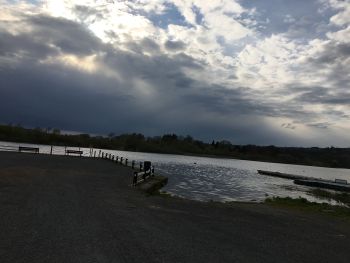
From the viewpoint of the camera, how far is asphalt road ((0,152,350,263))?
29.0 feet

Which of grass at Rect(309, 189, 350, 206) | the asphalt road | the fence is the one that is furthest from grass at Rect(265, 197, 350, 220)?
grass at Rect(309, 189, 350, 206)

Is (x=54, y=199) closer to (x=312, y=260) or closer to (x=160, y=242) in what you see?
(x=160, y=242)

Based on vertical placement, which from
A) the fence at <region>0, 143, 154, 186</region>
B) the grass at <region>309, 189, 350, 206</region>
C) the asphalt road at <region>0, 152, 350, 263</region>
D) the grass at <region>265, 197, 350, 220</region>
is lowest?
the grass at <region>309, 189, 350, 206</region>

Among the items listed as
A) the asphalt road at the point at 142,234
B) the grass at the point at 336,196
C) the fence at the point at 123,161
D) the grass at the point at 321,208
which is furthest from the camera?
the grass at the point at 336,196

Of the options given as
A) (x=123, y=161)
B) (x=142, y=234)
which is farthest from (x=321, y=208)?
(x=123, y=161)

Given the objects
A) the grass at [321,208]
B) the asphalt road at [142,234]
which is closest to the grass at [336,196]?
the grass at [321,208]

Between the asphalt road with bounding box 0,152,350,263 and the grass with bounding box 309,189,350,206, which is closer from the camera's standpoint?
the asphalt road with bounding box 0,152,350,263

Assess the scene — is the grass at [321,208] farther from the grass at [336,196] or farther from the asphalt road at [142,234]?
the grass at [336,196]

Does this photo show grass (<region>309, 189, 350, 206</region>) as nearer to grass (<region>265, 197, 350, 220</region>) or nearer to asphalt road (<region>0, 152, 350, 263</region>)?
grass (<region>265, 197, 350, 220</region>)

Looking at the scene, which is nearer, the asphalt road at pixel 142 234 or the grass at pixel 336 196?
the asphalt road at pixel 142 234

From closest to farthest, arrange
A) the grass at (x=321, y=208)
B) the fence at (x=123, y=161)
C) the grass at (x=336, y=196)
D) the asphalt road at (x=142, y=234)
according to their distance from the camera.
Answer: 1. the asphalt road at (x=142, y=234)
2. the grass at (x=321, y=208)
3. the fence at (x=123, y=161)
4. the grass at (x=336, y=196)

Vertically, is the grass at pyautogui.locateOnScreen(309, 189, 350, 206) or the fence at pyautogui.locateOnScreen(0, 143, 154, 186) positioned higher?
the fence at pyautogui.locateOnScreen(0, 143, 154, 186)

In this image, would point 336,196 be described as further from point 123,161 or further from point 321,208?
point 123,161

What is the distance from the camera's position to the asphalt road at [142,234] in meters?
8.84
